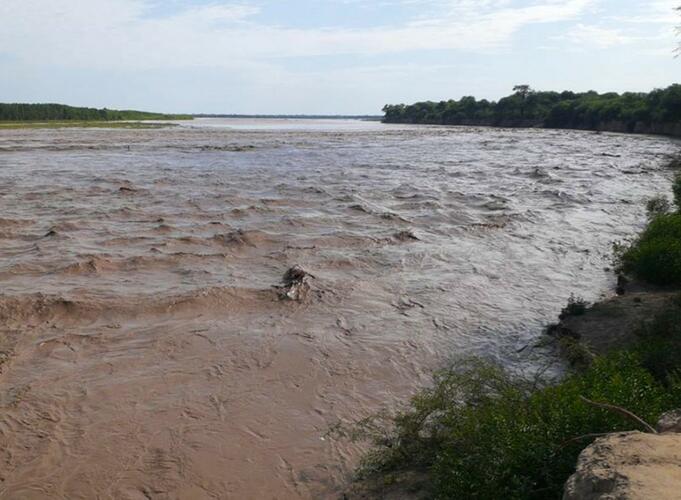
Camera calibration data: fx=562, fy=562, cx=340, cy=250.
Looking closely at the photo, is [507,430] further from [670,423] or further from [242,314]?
[242,314]

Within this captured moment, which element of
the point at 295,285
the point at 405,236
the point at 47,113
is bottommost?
the point at 295,285

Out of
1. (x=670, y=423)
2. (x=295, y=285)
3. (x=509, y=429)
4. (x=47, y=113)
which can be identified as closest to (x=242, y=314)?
(x=295, y=285)

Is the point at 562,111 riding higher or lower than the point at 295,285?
higher

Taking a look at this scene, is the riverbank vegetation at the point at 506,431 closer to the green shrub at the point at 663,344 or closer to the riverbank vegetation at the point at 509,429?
the riverbank vegetation at the point at 509,429

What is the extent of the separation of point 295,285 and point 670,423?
6.82m

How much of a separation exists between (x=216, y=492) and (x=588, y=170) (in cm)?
2871

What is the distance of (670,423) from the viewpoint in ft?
12.0

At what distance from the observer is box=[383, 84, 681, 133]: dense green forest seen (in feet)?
203

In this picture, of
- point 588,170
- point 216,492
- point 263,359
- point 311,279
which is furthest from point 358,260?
point 588,170

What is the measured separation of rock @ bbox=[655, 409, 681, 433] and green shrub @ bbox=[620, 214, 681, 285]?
19.9 ft

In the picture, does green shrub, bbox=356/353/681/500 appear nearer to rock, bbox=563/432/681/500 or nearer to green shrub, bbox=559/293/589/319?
rock, bbox=563/432/681/500

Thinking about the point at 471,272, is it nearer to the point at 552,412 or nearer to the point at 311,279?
the point at 311,279

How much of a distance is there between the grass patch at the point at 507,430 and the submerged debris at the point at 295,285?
4.09m

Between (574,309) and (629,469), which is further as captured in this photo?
(574,309)
